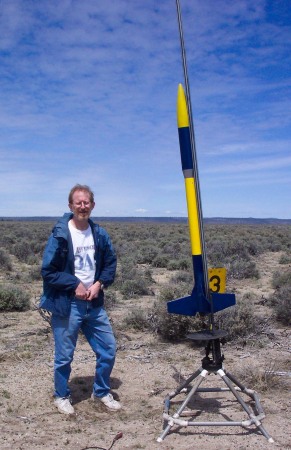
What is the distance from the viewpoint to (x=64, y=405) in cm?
462

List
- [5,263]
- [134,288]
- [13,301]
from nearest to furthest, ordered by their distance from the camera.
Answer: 1. [13,301]
2. [134,288]
3. [5,263]

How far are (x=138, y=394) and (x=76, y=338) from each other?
1.15 m

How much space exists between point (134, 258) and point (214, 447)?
14766mm

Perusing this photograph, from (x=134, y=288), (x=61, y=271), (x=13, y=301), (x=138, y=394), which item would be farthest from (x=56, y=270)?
(x=134, y=288)

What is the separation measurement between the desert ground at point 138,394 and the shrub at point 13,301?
1.32 m

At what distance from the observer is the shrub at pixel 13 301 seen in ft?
31.0

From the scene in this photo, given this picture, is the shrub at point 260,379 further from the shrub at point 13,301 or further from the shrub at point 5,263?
the shrub at point 5,263

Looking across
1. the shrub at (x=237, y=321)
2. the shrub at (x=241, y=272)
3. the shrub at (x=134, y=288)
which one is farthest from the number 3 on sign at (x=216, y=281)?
the shrub at (x=241, y=272)

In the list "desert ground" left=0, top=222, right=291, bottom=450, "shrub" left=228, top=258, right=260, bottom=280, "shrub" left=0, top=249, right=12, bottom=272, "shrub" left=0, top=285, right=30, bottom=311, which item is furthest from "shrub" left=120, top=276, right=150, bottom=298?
"shrub" left=0, top=249, right=12, bottom=272

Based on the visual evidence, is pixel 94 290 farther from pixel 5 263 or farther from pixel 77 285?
pixel 5 263

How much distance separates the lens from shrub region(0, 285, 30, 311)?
9445mm

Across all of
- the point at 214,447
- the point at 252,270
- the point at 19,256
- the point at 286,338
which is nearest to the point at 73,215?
the point at 214,447

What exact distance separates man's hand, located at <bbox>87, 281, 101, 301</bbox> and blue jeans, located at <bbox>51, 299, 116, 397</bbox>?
0.43 feet

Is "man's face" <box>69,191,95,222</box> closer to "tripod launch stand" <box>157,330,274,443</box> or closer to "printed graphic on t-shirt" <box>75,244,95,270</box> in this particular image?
"printed graphic on t-shirt" <box>75,244,95,270</box>
